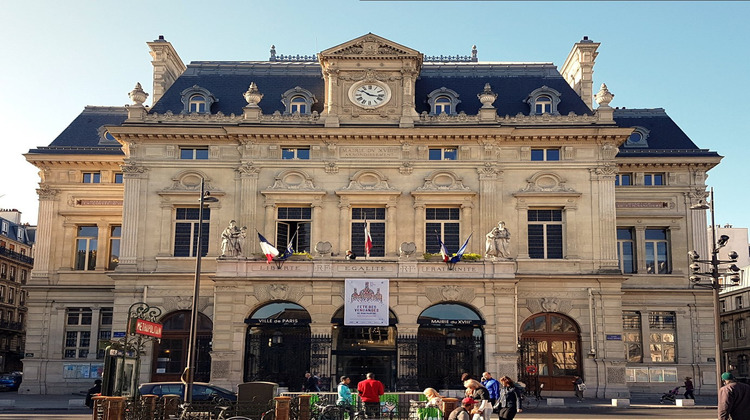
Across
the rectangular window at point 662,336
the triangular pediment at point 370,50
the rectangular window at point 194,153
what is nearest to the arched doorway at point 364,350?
the rectangular window at point 194,153

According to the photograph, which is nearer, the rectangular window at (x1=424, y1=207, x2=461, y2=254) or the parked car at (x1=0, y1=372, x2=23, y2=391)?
the rectangular window at (x1=424, y1=207, x2=461, y2=254)

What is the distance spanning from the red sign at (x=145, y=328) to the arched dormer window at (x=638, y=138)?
35.1m

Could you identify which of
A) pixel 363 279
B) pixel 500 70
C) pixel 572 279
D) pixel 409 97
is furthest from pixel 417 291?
pixel 500 70

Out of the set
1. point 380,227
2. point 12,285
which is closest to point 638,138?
point 380,227

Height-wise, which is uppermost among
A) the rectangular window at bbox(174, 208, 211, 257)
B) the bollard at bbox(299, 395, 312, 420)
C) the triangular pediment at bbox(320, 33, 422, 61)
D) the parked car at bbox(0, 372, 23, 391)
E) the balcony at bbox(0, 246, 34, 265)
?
the triangular pediment at bbox(320, 33, 422, 61)

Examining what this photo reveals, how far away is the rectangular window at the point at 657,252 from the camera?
155 ft

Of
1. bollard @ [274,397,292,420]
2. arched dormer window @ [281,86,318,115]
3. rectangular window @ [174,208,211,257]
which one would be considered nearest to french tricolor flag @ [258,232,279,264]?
rectangular window @ [174,208,211,257]

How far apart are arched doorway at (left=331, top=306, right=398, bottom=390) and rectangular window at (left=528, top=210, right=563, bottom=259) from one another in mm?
8754

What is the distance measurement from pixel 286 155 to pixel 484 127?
1065cm

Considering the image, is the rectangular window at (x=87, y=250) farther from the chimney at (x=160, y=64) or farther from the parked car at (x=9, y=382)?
the parked car at (x=9, y=382)

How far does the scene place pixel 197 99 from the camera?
146ft

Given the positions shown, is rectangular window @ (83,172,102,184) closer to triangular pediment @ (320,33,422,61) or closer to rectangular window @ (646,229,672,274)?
triangular pediment @ (320,33,422,61)

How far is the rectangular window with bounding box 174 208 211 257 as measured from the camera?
137ft

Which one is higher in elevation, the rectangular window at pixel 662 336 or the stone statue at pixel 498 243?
the stone statue at pixel 498 243
